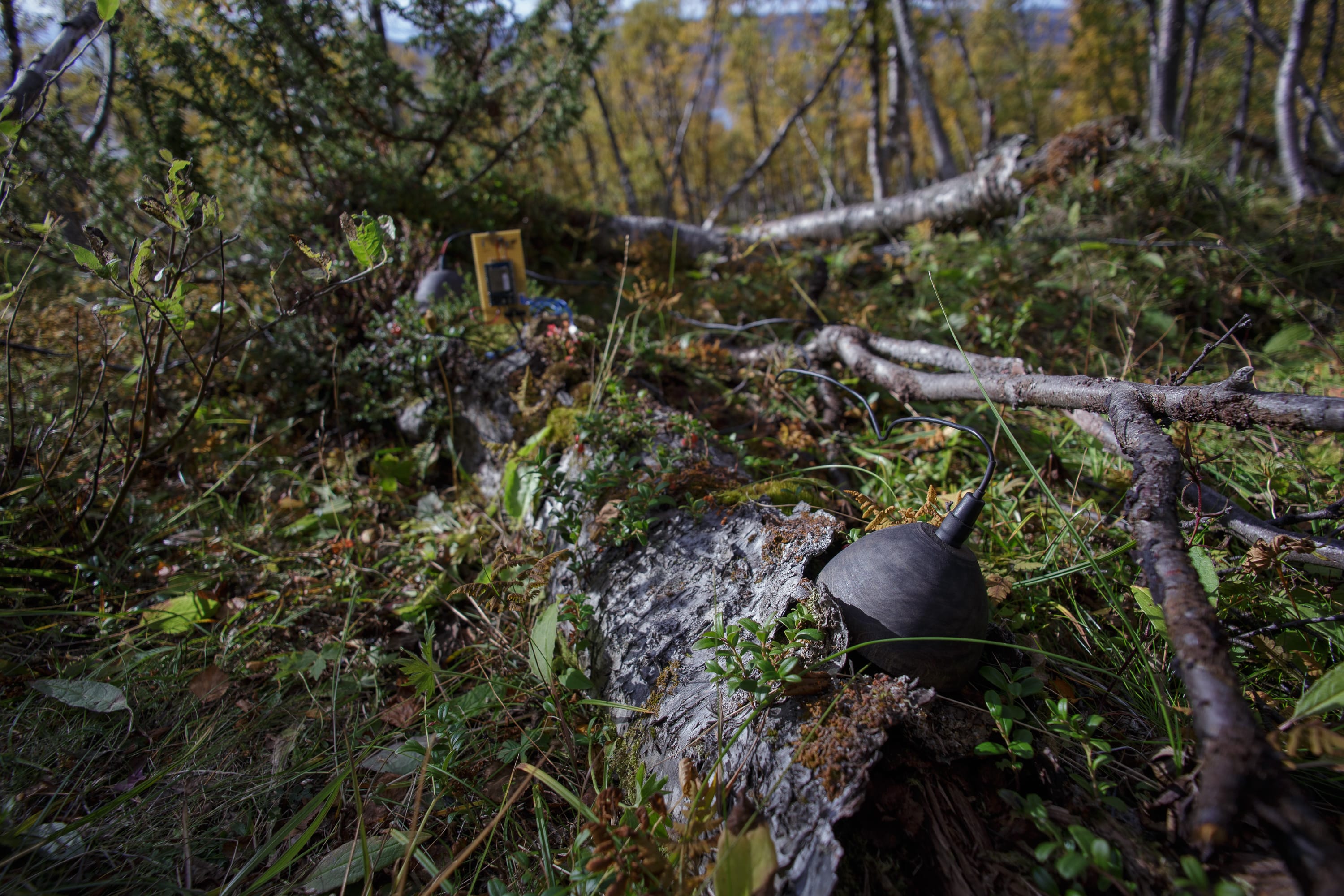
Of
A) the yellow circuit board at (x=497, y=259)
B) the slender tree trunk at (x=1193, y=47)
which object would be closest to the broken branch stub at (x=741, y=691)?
the yellow circuit board at (x=497, y=259)

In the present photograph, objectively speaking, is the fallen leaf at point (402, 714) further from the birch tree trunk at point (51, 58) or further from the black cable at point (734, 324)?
the birch tree trunk at point (51, 58)

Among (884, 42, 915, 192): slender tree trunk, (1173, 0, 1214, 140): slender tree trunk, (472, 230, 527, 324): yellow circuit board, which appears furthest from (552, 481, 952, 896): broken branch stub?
(1173, 0, 1214, 140): slender tree trunk

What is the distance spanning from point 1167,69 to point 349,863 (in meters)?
9.65

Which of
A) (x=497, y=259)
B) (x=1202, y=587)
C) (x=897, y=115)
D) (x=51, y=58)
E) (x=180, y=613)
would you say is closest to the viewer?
(x=1202, y=587)

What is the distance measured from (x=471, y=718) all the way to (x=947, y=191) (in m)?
6.28

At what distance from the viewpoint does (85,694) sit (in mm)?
1797

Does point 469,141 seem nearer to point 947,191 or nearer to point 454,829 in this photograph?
point 947,191

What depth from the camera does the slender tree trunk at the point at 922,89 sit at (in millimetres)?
7438

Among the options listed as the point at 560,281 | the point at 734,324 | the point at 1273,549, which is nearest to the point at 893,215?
the point at 734,324

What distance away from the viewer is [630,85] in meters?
20.6

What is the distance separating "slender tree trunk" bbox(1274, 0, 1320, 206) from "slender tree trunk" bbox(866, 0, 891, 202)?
430 cm

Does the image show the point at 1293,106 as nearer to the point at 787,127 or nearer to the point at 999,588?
the point at 787,127

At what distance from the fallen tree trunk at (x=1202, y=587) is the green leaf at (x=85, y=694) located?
2.83m

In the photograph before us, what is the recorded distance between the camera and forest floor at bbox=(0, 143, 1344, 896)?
121 centimetres
